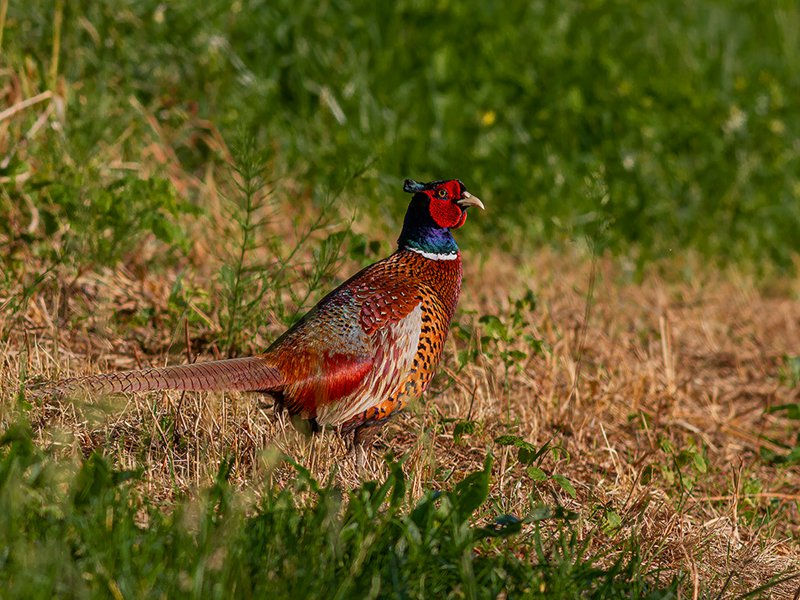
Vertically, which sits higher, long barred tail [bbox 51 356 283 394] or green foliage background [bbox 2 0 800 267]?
green foliage background [bbox 2 0 800 267]

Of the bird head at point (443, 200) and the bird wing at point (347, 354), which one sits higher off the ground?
the bird head at point (443, 200)

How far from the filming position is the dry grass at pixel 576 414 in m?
3.79

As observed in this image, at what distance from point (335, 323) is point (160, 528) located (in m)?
1.12

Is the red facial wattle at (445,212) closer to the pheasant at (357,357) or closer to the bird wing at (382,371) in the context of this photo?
the pheasant at (357,357)

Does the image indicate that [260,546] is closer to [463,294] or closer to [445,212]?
[445,212]

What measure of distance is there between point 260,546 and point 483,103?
215 inches

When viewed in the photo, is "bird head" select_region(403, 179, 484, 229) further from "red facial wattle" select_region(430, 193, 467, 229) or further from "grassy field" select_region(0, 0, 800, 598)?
"grassy field" select_region(0, 0, 800, 598)

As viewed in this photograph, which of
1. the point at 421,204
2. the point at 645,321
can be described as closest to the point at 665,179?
the point at 645,321

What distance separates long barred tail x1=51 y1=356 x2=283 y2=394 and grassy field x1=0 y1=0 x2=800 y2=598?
6.5 inches

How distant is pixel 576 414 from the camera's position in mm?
4953

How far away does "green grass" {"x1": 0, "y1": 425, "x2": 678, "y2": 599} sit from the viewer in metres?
2.79

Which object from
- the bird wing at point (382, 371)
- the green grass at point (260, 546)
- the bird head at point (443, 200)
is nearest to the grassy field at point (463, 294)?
the green grass at point (260, 546)

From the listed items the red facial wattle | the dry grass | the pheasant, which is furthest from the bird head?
the dry grass

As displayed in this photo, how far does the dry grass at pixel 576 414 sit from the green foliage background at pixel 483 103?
84 centimetres
